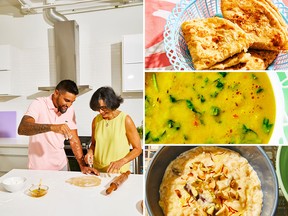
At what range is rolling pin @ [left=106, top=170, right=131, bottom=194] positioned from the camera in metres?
1.31

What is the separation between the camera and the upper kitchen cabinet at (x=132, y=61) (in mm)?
1348

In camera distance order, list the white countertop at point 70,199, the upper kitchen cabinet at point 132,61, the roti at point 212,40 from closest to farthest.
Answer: the roti at point 212,40 → the white countertop at point 70,199 → the upper kitchen cabinet at point 132,61

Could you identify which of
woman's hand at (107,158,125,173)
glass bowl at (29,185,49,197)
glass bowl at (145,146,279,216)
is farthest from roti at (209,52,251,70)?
glass bowl at (29,185,49,197)

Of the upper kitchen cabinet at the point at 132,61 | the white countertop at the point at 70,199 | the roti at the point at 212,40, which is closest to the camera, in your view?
the roti at the point at 212,40

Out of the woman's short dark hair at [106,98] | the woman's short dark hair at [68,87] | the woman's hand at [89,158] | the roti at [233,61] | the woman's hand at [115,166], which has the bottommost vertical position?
the woman's hand at [115,166]

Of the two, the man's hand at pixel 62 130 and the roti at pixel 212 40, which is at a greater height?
the roti at pixel 212 40

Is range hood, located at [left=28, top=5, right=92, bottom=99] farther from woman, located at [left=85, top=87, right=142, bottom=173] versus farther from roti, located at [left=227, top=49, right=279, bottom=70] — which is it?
roti, located at [left=227, top=49, right=279, bottom=70]

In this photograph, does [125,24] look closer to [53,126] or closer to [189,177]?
[53,126]

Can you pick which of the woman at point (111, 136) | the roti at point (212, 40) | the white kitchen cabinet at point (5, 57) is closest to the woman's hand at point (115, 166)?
the woman at point (111, 136)

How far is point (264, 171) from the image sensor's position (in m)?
0.98

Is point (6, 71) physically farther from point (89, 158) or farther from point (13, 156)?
point (89, 158)

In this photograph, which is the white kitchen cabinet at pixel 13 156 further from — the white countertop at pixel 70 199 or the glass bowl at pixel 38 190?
the glass bowl at pixel 38 190

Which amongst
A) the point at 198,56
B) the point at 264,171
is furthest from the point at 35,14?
the point at 264,171

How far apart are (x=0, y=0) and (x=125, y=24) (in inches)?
29.9
